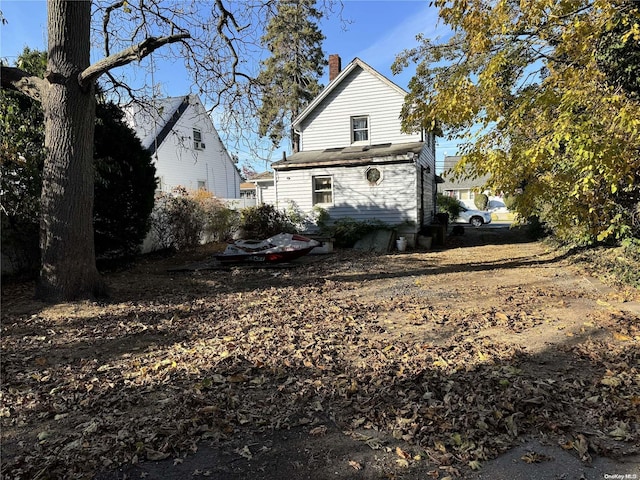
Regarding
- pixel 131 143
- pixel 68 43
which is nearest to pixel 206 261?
pixel 131 143

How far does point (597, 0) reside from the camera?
5.04m

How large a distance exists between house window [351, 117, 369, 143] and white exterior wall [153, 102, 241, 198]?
662cm

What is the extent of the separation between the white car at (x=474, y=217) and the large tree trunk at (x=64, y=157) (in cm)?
2552

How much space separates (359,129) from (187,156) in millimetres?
11357

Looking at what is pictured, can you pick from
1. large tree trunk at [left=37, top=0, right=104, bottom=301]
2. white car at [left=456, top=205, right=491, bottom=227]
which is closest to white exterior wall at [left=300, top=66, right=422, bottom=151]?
large tree trunk at [left=37, top=0, right=104, bottom=301]

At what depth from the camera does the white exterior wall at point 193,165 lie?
2127 centimetres

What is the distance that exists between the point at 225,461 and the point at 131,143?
9428mm

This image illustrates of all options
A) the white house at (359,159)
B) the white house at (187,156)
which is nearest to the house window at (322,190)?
the white house at (359,159)

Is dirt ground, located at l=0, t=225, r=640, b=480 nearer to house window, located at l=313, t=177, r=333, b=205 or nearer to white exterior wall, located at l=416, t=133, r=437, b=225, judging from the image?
house window, located at l=313, t=177, r=333, b=205

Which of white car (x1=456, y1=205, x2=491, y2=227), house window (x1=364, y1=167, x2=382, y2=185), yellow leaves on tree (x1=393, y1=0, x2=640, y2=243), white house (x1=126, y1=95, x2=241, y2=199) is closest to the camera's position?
yellow leaves on tree (x1=393, y1=0, x2=640, y2=243)

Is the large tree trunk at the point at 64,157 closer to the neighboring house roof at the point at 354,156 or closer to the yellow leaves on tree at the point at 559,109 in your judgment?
the yellow leaves on tree at the point at 559,109

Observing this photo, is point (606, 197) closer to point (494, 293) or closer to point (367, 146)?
point (494, 293)

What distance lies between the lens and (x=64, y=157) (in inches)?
245

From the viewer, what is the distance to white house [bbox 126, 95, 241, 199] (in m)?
20.3
